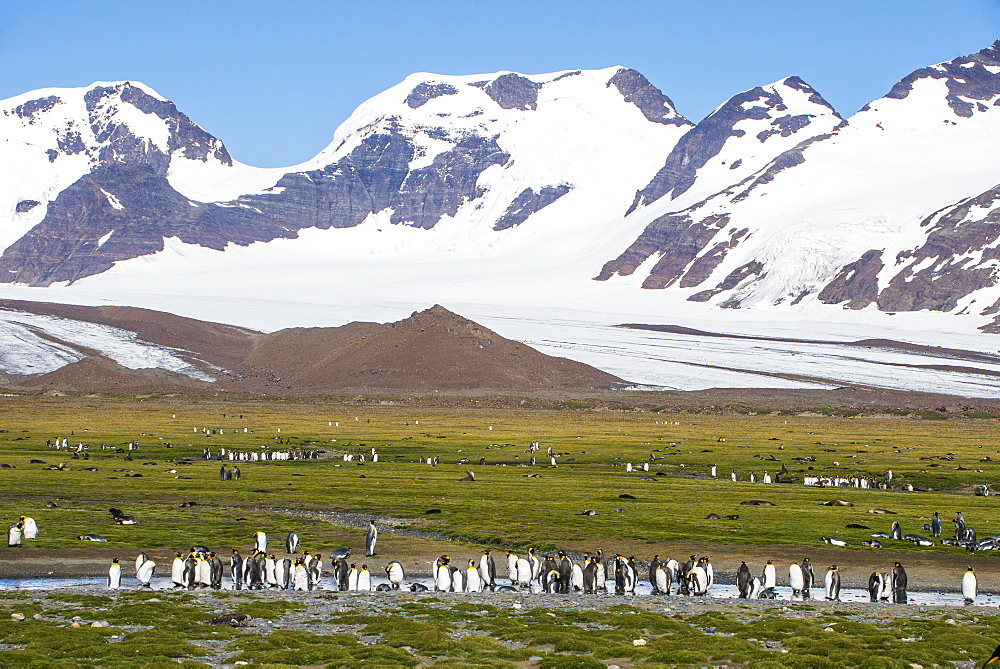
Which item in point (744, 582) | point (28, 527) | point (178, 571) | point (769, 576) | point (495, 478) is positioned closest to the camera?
point (178, 571)

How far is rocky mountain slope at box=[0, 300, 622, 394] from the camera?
12498 cm

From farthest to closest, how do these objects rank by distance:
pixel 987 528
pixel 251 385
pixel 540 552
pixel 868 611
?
pixel 251 385
pixel 987 528
pixel 540 552
pixel 868 611

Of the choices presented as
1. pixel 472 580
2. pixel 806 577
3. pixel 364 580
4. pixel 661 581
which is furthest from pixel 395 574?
pixel 806 577

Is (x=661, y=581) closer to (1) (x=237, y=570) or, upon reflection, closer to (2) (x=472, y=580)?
(2) (x=472, y=580)

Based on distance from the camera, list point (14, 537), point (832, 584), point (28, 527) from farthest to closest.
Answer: point (28, 527), point (14, 537), point (832, 584)

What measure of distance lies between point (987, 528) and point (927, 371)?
375 feet

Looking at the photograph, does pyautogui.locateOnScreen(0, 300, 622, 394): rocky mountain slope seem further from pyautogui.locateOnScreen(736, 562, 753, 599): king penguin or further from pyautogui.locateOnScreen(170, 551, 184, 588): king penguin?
pyautogui.locateOnScreen(736, 562, 753, 599): king penguin

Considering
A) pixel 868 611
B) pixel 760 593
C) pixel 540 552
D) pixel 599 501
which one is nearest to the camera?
pixel 868 611

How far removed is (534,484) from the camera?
149ft

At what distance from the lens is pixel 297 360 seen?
140625 millimetres

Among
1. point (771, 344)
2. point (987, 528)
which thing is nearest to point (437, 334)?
point (771, 344)

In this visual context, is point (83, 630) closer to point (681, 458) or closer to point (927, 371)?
point (681, 458)

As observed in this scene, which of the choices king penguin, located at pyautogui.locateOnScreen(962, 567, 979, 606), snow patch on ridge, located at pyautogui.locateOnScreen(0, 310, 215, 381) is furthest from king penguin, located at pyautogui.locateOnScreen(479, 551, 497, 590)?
snow patch on ridge, located at pyautogui.locateOnScreen(0, 310, 215, 381)

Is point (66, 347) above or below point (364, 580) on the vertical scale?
above
